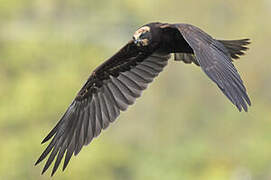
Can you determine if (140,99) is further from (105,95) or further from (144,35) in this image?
(144,35)

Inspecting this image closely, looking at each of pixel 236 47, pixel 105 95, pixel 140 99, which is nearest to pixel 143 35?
Answer: pixel 236 47

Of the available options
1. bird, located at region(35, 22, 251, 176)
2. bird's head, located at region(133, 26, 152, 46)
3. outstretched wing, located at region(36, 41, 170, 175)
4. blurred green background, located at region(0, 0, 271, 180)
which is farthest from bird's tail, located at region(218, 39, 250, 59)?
blurred green background, located at region(0, 0, 271, 180)

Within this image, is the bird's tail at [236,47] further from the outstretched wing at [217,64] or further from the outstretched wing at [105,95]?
the outstretched wing at [217,64]

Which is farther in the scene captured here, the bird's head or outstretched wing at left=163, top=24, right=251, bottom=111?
the bird's head

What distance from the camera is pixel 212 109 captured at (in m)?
40.7

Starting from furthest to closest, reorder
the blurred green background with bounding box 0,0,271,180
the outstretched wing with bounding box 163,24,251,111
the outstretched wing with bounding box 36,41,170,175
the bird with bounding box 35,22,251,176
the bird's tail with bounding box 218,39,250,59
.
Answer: the blurred green background with bounding box 0,0,271,180 < the outstretched wing with bounding box 36,41,170,175 < the bird's tail with bounding box 218,39,250,59 < the bird with bounding box 35,22,251,176 < the outstretched wing with bounding box 163,24,251,111

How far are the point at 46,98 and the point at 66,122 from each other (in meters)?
18.5

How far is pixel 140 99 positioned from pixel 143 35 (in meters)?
23.2

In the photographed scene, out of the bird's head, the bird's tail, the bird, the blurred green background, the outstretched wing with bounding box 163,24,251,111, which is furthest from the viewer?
the blurred green background

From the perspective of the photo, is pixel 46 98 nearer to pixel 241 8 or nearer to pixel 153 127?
pixel 153 127

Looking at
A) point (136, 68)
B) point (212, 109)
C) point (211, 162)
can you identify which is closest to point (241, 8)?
point (212, 109)

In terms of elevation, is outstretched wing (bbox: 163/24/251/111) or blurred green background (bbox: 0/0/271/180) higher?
outstretched wing (bbox: 163/24/251/111)

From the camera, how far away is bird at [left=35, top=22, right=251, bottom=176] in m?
10.5

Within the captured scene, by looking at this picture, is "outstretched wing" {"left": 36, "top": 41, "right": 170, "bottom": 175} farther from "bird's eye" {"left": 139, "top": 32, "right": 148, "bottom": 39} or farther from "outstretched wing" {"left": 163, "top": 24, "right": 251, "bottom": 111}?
"outstretched wing" {"left": 163, "top": 24, "right": 251, "bottom": 111}
